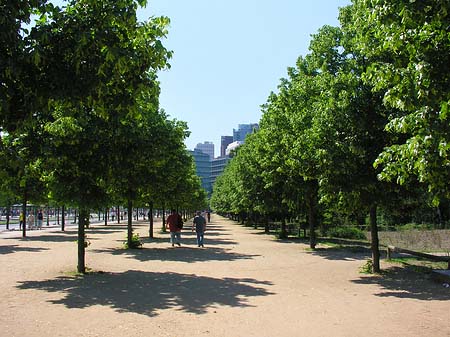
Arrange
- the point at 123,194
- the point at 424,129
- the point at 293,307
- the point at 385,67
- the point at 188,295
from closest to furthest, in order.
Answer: the point at 424,129, the point at 385,67, the point at 293,307, the point at 188,295, the point at 123,194

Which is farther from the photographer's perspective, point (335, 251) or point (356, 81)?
point (335, 251)

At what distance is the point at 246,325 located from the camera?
7984 mm

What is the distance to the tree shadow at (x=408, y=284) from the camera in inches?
428

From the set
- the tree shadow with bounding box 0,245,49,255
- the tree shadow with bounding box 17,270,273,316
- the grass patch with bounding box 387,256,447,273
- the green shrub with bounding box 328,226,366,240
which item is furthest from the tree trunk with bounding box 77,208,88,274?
the green shrub with bounding box 328,226,366,240

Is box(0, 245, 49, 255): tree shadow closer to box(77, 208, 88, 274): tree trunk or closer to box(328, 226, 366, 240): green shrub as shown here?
box(77, 208, 88, 274): tree trunk

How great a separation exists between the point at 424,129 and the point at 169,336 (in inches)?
197

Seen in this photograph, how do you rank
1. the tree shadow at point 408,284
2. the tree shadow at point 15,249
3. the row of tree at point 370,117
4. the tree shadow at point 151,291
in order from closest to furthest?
the row of tree at point 370,117, the tree shadow at point 151,291, the tree shadow at point 408,284, the tree shadow at point 15,249

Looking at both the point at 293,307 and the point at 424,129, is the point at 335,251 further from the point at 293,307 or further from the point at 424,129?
the point at 424,129

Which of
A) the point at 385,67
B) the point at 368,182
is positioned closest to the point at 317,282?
the point at 368,182

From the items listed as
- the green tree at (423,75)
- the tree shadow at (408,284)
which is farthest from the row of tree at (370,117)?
the tree shadow at (408,284)

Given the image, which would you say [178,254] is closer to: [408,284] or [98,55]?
[408,284]

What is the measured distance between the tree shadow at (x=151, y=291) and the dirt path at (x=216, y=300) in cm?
2

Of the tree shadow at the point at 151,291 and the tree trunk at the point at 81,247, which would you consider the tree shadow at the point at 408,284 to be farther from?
the tree trunk at the point at 81,247

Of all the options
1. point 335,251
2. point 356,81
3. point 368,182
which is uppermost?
point 356,81
